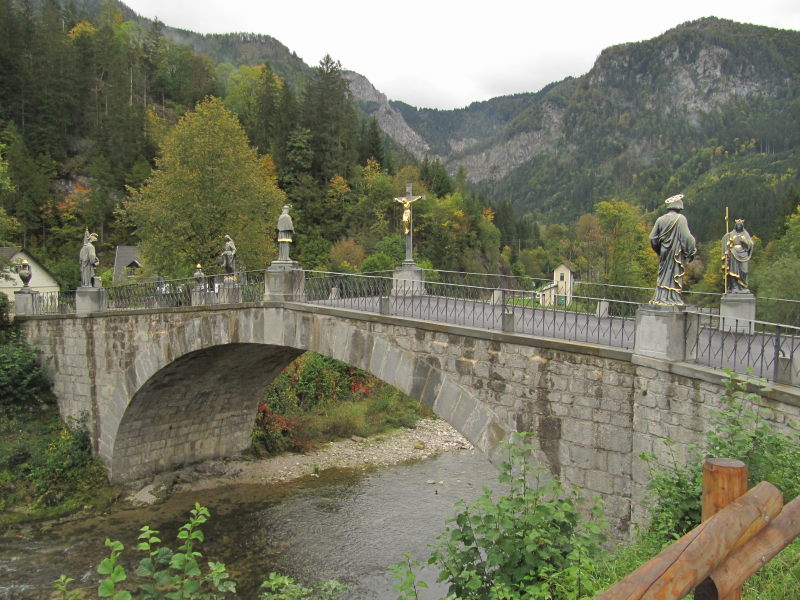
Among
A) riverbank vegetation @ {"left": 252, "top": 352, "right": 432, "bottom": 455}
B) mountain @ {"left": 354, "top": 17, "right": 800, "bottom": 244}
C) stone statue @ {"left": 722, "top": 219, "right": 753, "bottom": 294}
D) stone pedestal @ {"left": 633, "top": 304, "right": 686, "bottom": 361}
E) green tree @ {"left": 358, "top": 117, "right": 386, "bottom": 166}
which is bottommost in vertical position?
riverbank vegetation @ {"left": 252, "top": 352, "right": 432, "bottom": 455}

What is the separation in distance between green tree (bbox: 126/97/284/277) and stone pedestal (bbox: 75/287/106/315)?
22.2 feet

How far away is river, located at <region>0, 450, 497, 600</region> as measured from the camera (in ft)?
45.3

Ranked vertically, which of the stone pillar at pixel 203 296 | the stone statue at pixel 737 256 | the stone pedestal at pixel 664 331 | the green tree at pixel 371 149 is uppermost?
the green tree at pixel 371 149

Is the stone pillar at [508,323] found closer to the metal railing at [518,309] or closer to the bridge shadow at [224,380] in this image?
the metal railing at [518,309]

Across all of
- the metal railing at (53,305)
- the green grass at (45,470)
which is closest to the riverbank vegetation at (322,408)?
the green grass at (45,470)

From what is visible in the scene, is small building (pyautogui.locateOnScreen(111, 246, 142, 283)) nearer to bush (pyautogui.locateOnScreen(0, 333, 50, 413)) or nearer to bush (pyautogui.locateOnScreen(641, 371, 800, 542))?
bush (pyautogui.locateOnScreen(0, 333, 50, 413))

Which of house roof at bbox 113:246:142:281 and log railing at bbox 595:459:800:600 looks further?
house roof at bbox 113:246:142:281

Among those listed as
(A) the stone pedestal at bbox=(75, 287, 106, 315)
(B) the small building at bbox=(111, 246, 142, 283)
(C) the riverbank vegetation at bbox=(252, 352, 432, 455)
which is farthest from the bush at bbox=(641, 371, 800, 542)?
(B) the small building at bbox=(111, 246, 142, 283)

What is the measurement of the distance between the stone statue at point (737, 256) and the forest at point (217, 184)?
20.0 m

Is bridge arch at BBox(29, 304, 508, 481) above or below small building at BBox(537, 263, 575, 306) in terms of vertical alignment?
below

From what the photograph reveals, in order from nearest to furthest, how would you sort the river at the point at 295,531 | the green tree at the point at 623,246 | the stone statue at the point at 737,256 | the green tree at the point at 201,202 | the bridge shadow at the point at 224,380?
the stone statue at the point at 737,256, the bridge shadow at the point at 224,380, the river at the point at 295,531, the green tree at the point at 201,202, the green tree at the point at 623,246

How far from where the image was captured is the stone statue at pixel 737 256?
32.3 feet

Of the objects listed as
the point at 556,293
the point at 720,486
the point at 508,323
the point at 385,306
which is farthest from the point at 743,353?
the point at 720,486

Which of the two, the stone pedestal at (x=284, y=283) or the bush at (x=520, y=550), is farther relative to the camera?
the stone pedestal at (x=284, y=283)
